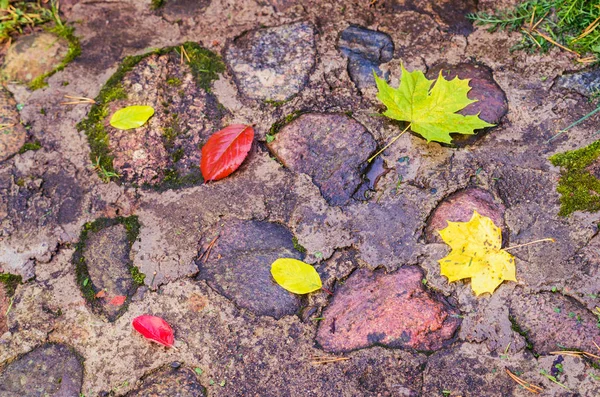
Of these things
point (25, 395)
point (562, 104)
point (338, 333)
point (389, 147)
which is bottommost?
point (25, 395)

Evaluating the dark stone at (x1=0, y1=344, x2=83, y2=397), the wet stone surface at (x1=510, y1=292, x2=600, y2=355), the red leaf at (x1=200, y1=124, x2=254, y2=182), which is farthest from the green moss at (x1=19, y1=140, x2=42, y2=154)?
the wet stone surface at (x1=510, y1=292, x2=600, y2=355)

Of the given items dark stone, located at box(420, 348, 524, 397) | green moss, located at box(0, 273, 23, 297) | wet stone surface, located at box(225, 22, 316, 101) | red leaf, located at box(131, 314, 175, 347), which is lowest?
green moss, located at box(0, 273, 23, 297)

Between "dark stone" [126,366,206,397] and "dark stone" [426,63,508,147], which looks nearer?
"dark stone" [126,366,206,397]

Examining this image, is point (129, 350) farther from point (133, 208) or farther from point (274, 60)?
point (274, 60)

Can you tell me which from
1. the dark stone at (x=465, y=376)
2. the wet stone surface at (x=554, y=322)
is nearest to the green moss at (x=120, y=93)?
the dark stone at (x=465, y=376)

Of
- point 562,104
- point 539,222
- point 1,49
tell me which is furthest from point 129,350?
point 562,104

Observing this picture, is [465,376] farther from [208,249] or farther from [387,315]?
[208,249]

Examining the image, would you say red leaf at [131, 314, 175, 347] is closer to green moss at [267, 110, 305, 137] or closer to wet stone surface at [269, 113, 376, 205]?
wet stone surface at [269, 113, 376, 205]
